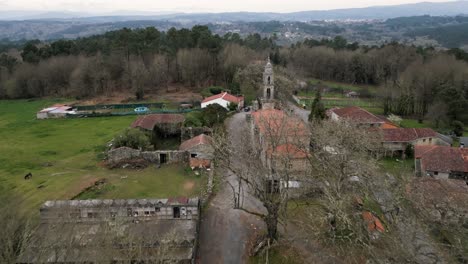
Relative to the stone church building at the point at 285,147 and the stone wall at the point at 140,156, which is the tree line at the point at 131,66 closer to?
the stone wall at the point at 140,156

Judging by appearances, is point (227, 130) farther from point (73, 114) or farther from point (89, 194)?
point (73, 114)

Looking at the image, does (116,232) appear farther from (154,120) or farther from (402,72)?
(402,72)

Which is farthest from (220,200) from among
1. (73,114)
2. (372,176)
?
(73,114)

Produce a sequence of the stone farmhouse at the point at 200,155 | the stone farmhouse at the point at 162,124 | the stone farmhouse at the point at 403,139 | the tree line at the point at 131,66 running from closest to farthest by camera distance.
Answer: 1. the stone farmhouse at the point at 200,155
2. the stone farmhouse at the point at 403,139
3. the stone farmhouse at the point at 162,124
4. the tree line at the point at 131,66

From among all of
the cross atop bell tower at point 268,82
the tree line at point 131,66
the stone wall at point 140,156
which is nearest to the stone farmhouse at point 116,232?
the stone wall at point 140,156

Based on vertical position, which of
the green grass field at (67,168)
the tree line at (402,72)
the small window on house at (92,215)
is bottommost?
the green grass field at (67,168)

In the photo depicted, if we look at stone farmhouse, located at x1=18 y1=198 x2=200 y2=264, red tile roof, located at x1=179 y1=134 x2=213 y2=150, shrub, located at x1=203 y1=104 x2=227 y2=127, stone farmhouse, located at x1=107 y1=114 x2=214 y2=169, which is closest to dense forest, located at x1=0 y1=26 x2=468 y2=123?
shrub, located at x1=203 y1=104 x2=227 y2=127

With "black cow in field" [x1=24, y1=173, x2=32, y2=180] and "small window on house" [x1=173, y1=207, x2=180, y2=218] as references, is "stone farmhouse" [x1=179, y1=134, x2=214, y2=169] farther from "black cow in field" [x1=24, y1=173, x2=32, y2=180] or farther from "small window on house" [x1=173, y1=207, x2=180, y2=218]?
"black cow in field" [x1=24, y1=173, x2=32, y2=180]
